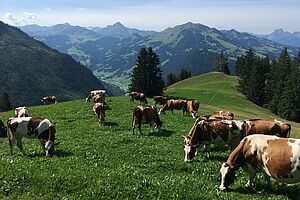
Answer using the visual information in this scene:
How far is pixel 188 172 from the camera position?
66.0 feet

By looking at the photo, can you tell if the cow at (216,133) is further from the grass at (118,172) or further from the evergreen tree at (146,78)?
the evergreen tree at (146,78)

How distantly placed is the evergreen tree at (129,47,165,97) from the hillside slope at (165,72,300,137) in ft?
38.0

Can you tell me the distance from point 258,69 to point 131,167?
105m

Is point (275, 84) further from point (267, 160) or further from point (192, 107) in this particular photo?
point (267, 160)

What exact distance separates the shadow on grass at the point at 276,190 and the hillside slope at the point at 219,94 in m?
63.9

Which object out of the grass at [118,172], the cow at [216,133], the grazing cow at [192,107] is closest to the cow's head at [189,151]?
the grass at [118,172]

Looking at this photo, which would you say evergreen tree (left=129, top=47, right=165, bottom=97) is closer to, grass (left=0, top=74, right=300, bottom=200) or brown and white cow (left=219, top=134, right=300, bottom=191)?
grass (left=0, top=74, right=300, bottom=200)

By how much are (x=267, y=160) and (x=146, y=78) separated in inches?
2839

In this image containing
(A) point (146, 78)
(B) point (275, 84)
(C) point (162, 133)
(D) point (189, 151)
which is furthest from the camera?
(B) point (275, 84)

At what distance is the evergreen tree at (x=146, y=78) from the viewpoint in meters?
87.6

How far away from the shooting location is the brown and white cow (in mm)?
15742

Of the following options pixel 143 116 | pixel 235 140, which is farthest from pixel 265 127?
pixel 143 116

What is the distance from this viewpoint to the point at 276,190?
16.8 metres

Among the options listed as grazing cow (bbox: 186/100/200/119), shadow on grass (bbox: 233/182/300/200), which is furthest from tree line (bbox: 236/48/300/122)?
shadow on grass (bbox: 233/182/300/200)
